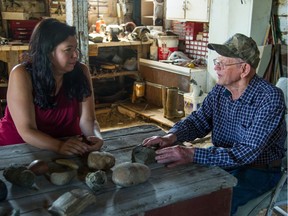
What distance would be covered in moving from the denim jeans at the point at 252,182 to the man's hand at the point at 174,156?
1.19 ft

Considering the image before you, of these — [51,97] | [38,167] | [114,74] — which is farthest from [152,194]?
[114,74]

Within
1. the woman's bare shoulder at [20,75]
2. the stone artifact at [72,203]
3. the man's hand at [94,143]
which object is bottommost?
the stone artifact at [72,203]

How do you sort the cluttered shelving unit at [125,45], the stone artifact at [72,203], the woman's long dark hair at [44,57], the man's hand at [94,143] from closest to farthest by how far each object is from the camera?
the stone artifact at [72,203] < the man's hand at [94,143] < the woman's long dark hair at [44,57] < the cluttered shelving unit at [125,45]

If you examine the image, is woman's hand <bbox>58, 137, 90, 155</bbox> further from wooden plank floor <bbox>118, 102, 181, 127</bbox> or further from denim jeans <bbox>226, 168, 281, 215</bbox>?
wooden plank floor <bbox>118, 102, 181, 127</bbox>

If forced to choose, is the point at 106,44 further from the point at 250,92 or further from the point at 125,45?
the point at 250,92

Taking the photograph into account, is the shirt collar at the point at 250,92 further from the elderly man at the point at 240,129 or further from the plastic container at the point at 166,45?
the plastic container at the point at 166,45

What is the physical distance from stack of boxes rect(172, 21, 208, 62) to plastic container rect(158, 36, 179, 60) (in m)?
0.17

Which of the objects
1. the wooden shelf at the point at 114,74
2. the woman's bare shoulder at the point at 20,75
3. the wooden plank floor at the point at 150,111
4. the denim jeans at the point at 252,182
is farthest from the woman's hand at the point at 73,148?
the wooden shelf at the point at 114,74

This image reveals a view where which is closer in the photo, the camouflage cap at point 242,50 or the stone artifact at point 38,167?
the stone artifact at point 38,167

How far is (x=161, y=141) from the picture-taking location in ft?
6.00

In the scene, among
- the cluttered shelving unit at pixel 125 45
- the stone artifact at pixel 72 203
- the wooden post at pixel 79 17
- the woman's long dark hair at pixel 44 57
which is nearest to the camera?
the stone artifact at pixel 72 203

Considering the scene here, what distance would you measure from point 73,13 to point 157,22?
2.46 m

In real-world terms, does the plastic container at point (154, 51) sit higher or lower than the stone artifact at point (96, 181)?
higher

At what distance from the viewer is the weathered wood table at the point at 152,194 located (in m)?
1.22
